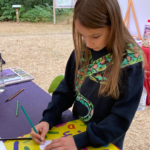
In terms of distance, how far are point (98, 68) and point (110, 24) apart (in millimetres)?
172

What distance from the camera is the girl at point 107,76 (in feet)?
2.04

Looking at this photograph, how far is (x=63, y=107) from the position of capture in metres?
0.88

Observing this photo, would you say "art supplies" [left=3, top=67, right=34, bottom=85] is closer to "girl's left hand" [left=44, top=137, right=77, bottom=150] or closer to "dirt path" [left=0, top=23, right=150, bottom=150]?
"girl's left hand" [left=44, top=137, right=77, bottom=150]

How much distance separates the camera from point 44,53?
4.39 metres

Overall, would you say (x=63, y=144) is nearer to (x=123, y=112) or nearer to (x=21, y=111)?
(x=123, y=112)

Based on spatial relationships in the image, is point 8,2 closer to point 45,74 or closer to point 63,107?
point 45,74

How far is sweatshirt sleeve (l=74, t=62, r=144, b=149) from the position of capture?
645 millimetres

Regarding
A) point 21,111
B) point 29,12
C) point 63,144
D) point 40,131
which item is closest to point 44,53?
point 21,111

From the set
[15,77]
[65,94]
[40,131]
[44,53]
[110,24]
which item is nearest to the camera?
[110,24]

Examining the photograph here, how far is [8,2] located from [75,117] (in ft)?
27.3

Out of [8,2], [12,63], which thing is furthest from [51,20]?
[12,63]

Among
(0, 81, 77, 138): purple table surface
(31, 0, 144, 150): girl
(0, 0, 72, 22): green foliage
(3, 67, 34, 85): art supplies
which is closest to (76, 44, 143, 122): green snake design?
(31, 0, 144, 150): girl

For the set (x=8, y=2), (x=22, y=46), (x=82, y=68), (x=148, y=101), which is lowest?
(x=148, y=101)

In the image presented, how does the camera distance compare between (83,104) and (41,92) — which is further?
(41,92)
